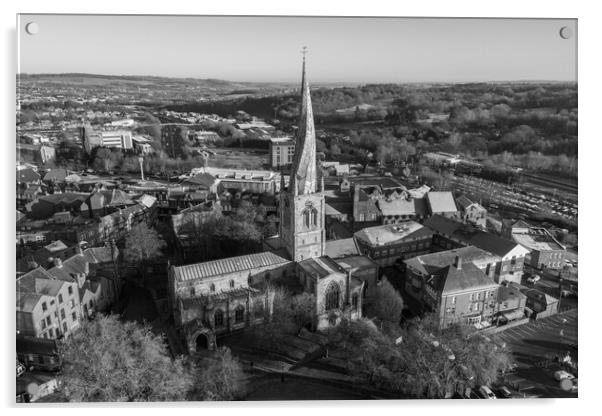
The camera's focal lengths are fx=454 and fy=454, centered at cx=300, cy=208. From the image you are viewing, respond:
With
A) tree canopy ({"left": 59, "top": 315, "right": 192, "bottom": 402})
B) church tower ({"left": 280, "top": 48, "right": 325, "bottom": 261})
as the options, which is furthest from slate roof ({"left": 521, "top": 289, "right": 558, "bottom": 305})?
tree canopy ({"left": 59, "top": 315, "right": 192, "bottom": 402})

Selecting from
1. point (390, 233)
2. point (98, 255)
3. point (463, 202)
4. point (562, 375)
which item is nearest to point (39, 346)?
point (98, 255)

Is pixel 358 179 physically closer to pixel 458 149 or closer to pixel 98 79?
pixel 458 149

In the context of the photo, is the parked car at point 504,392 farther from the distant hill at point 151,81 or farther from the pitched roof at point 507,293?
the distant hill at point 151,81

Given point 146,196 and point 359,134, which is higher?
point 359,134

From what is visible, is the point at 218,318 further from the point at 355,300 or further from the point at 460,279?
the point at 460,279

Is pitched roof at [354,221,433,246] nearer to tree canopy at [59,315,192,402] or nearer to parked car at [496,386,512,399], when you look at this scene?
parked car at [496,386,512,399]
